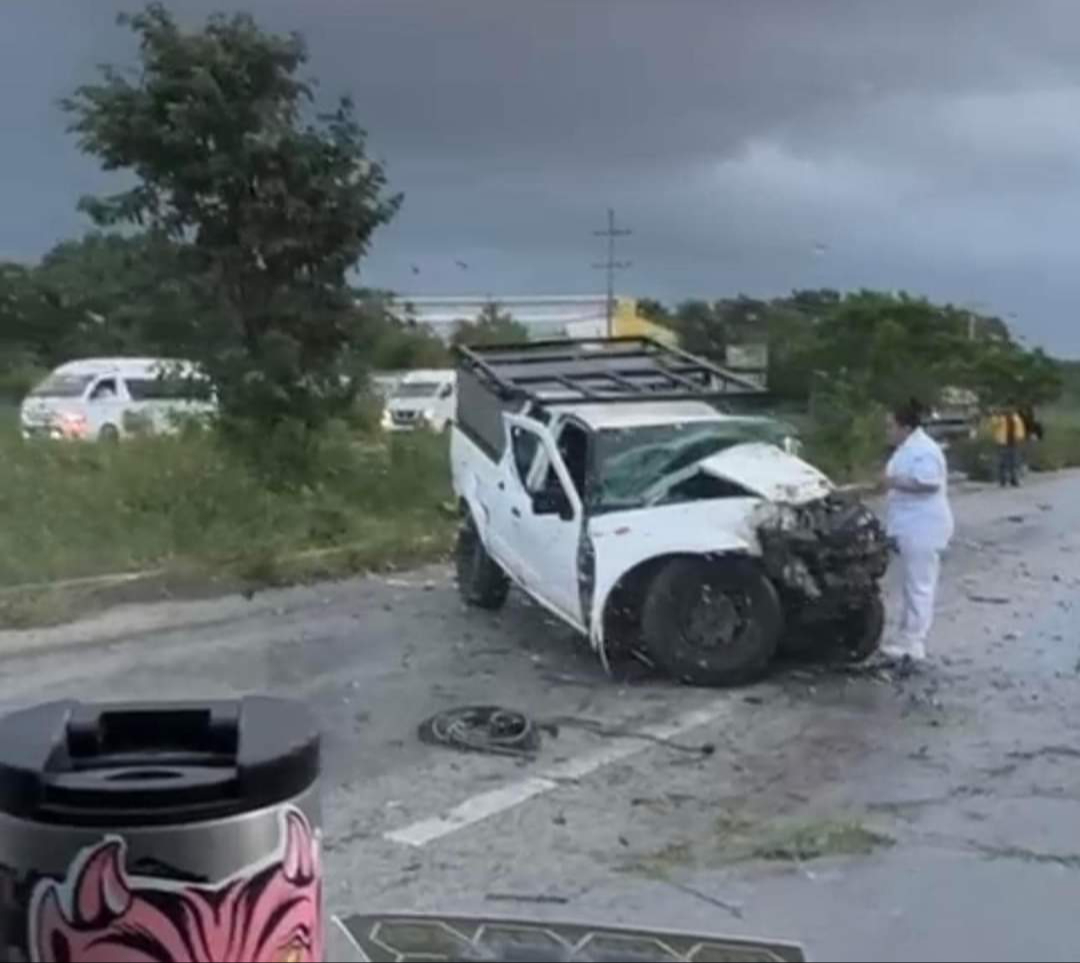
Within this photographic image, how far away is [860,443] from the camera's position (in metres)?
13.7

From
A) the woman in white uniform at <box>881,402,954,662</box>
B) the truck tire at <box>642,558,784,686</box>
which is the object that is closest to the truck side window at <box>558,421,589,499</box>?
the truck tire at <box>642,558,784,686</box>

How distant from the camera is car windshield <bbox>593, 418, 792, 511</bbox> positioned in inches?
456

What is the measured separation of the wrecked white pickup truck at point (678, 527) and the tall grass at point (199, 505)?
351 cm

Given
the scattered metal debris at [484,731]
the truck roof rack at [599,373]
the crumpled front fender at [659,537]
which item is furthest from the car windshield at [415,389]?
the scattered metal debris at [484,731]

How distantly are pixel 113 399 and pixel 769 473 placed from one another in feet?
34.7

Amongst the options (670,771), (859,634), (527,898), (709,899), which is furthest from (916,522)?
(527,898)

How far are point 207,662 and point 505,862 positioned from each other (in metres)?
4.87

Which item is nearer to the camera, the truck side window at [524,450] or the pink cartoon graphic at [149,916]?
the pink cartoon graphic at [149,916]

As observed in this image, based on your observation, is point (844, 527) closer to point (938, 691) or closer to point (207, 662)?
point (938, 691)

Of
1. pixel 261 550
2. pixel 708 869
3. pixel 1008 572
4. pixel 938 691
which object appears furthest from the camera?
pixel 1008 572

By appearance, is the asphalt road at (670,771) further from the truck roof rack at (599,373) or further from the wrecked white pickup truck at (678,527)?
the truck roof rack at (599,373)

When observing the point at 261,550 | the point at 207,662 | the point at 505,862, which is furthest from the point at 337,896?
the point at 261,550

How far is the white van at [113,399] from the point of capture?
61.1 ft

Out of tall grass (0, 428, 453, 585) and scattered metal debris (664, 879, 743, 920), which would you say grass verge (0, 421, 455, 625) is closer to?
tall grass (0, 428, 453, 585)
